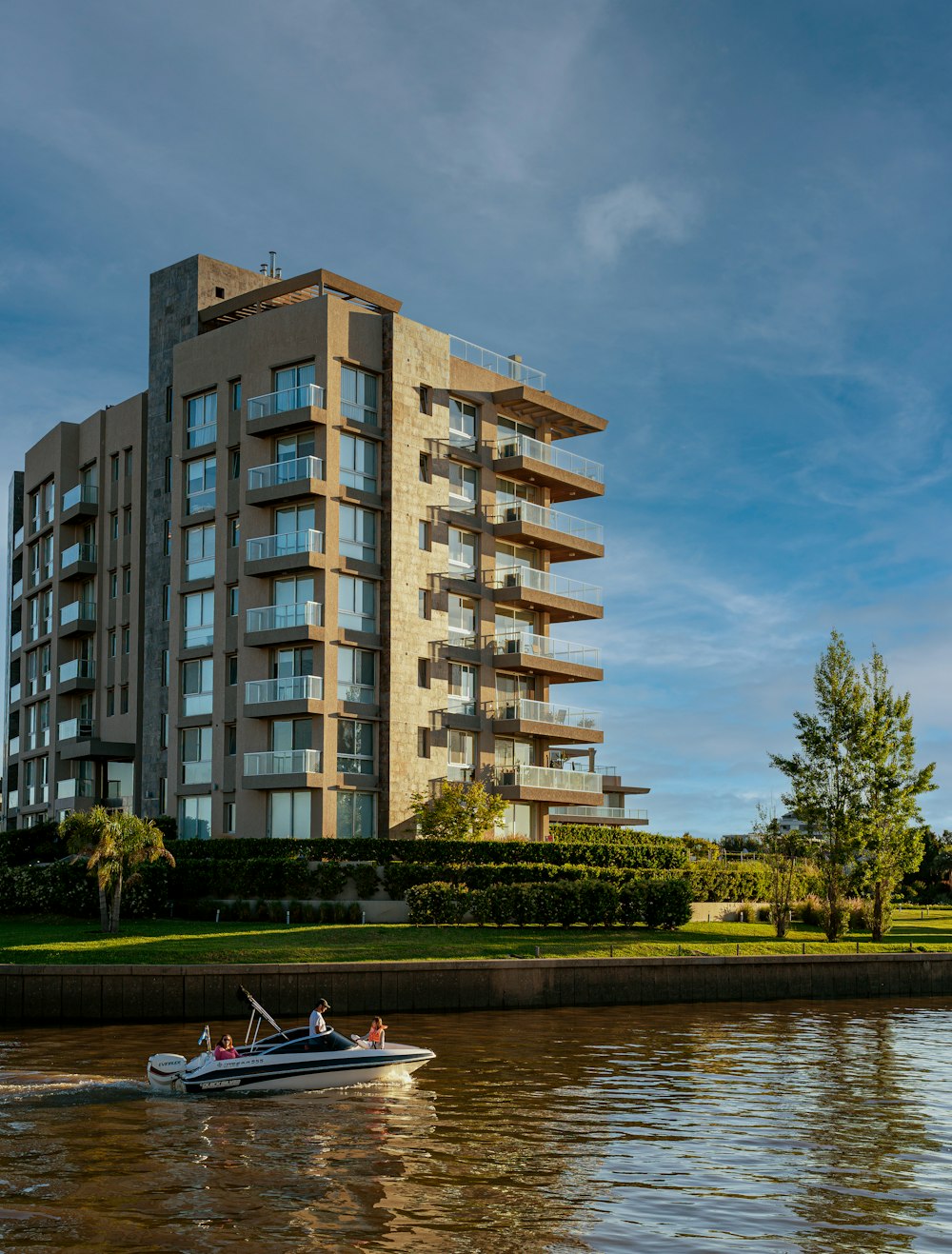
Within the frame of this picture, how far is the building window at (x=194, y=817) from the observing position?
183ft

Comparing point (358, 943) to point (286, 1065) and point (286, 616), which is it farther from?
point (286, 616)

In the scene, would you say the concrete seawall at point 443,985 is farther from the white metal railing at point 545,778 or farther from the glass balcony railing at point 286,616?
the glass balcony railing at point 286,616

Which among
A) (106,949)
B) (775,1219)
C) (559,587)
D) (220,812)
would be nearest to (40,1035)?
(106,949)

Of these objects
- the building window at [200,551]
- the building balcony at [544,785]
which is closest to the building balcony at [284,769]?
the building window at [200,551]

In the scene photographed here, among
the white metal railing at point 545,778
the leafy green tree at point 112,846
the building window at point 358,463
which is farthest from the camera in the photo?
the white metal railing at point 545,778

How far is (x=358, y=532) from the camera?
55.7 meters

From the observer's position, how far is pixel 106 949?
36469mm

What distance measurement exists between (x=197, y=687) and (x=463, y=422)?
624 inches

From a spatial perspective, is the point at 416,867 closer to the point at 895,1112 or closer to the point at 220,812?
the point at 220,812

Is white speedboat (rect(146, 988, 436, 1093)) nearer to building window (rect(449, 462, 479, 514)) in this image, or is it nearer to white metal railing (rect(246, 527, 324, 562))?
white metal railing (rect(246, 527, 324, 562))

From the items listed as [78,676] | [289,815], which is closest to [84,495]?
[78,676]

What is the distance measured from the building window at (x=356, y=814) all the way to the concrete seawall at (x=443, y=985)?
1880 cm

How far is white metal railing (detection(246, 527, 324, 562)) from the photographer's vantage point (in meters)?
53.6

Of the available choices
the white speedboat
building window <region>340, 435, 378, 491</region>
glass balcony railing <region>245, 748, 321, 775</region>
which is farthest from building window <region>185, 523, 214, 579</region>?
the white speedboat
